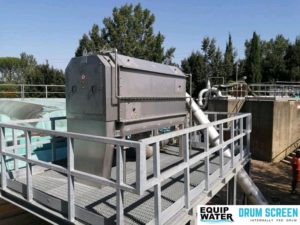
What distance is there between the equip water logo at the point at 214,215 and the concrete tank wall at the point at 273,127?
12.9 metres

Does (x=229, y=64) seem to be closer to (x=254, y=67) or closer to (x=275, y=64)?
(x=254, y=67)

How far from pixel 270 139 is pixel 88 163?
1466 centimetres

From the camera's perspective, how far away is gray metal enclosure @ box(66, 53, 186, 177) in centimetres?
476

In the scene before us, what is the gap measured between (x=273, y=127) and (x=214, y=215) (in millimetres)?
13503

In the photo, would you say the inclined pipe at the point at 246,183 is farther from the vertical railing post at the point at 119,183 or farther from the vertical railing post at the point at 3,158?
the vertical railing post at the point at 119,183

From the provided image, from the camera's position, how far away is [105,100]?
4.69 meters

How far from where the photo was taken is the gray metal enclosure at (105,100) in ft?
15.6

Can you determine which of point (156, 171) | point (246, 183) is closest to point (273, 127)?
point (246, 183)

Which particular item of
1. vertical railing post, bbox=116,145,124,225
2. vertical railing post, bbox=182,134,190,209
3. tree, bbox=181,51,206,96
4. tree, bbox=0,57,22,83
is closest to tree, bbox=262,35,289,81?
tree, bbox=181,51,206,96

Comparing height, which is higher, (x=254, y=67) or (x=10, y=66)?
(x=10, y=66)

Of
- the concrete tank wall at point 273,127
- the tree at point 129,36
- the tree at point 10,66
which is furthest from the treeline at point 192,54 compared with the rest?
the tree at point 10,66

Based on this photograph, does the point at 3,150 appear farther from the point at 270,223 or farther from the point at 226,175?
the point at 270,223

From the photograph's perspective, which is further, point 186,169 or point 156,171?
point 186,169

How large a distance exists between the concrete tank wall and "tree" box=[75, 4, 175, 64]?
15.6 metres
